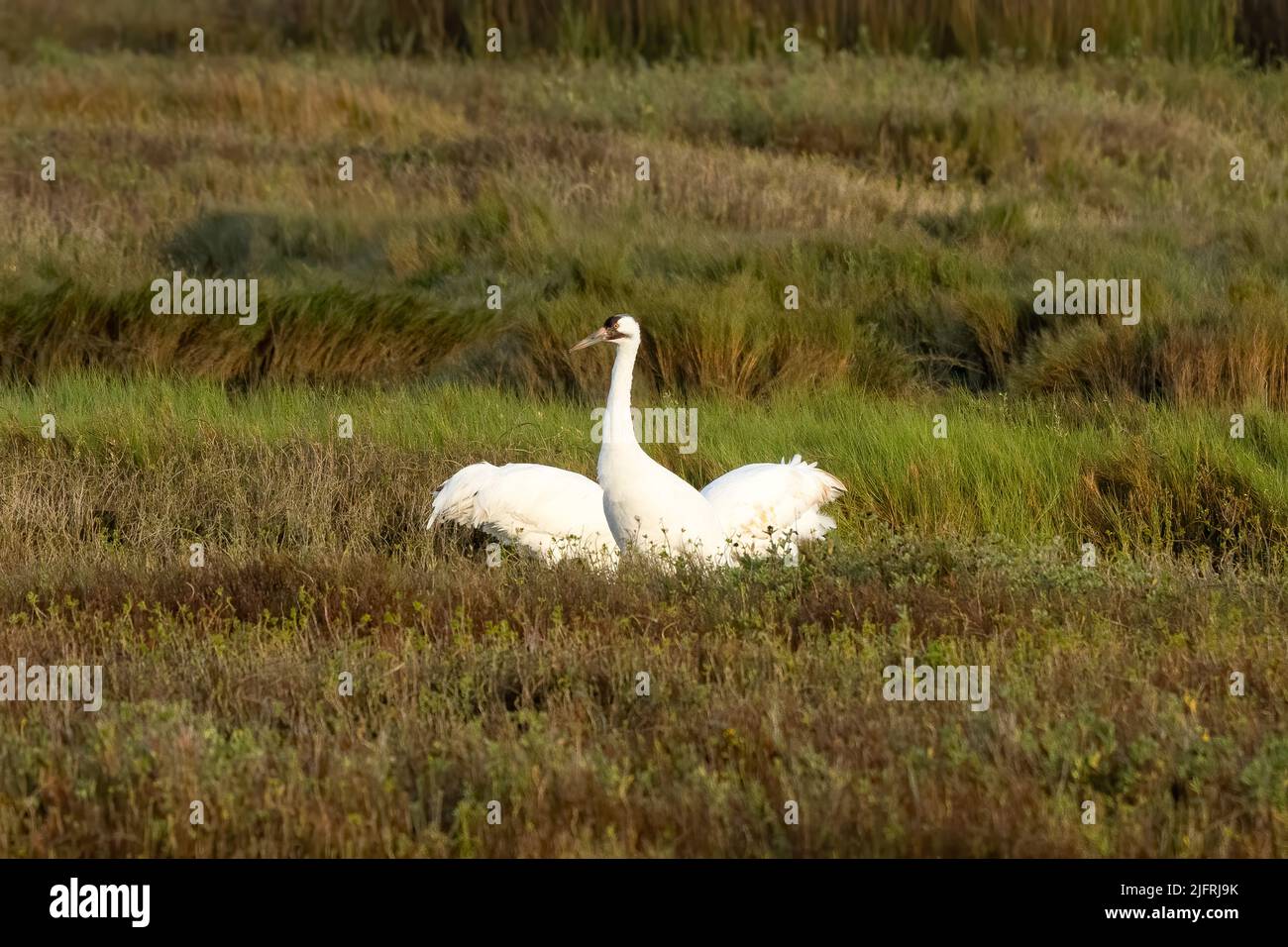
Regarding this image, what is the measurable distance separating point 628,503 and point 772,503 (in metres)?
0.83

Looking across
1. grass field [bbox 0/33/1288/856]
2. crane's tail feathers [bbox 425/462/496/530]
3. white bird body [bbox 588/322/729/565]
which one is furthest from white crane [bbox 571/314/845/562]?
crane's tail feathers [bbox 425/462/496/530]

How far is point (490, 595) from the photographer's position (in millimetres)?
7180

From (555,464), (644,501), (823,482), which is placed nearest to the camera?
(644,501)

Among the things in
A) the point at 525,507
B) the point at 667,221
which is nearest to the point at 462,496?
the point at 525,507

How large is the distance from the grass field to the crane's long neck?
0.65m

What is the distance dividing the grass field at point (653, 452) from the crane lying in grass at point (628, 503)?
299 mm

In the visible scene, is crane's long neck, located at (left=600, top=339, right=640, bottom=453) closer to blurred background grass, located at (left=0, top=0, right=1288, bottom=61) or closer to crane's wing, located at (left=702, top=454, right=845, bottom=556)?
crane's wing, located at (left=702, top=454, right=845, bottom=556)

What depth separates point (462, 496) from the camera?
8484 millimetres

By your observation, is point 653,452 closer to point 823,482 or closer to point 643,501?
point 823,482

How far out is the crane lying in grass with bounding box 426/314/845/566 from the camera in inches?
311

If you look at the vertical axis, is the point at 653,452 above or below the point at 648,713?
above

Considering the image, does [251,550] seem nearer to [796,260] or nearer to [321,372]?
[321,372]

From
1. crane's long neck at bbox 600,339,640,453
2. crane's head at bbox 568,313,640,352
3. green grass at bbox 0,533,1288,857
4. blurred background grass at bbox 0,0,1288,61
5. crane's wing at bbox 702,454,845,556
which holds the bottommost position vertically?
green grass at bbox 0,533,1288,857

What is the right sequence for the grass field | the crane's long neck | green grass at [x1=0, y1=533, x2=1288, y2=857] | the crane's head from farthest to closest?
1. the crane's head
2. the crane's long neck
3. the grass field
4. green grass at [x1=0, y1=533, x2=1288, y2=857]
